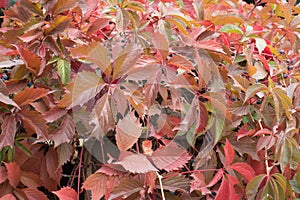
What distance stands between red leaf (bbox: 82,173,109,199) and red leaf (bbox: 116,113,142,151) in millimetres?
56

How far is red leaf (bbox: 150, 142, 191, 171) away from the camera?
0.69 meters

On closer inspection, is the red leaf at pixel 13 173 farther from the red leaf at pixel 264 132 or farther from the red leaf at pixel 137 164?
the red leaf at pixel 264 132

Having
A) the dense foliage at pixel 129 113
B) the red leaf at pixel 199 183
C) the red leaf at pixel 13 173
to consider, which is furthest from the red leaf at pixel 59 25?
the red leaf at pixel 199 183

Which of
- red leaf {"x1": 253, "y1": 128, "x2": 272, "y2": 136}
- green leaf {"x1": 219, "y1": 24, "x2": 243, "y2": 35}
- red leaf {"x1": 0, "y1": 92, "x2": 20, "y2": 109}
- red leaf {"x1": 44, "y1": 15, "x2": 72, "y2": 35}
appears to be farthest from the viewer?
green leaf {"x1": 219, "y1": 24, "x2": 243, "y2": 35}

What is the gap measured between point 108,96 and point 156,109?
14 cm

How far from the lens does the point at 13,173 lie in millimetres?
688

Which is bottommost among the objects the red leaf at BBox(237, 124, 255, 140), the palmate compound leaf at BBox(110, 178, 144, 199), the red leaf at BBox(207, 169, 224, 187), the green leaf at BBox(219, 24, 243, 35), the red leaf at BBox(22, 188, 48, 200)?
the red leaf at BBox(207, 169, 224, 187)

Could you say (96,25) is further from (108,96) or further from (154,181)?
(154,181)

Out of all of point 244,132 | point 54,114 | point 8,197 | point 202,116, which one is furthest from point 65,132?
point 244,132

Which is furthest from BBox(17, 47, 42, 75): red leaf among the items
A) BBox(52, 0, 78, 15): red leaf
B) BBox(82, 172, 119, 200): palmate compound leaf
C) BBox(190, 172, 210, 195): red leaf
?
BBox(190, 172, 210, 195): red leaf

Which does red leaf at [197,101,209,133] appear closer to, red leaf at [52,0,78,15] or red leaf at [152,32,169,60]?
red leaf at [152,32,169,60]

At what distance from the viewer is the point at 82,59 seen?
769 mm

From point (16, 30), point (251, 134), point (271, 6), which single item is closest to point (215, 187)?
Answer: point (251, 134)

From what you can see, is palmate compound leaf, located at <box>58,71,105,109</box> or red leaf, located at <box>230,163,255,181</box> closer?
palmate compound leaf, located at <box>58,71,105,109</box>
